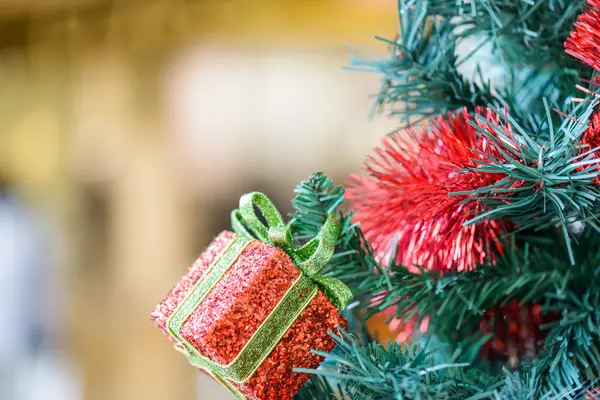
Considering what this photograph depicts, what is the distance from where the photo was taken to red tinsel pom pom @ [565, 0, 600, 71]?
25 centimetres

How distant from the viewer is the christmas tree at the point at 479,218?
25 cm

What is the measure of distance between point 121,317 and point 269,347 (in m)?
1.39

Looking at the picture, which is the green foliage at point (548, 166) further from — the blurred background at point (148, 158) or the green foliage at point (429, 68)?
the blurred background at point (148, 158)

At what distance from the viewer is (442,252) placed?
1.03 feet

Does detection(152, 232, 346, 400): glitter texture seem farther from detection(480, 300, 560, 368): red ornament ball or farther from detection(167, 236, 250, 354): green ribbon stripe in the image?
detection(480, 300, 560, 368): red ornament ball

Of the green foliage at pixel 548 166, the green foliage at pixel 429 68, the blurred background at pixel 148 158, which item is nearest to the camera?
the green foliage at pixel 548 166

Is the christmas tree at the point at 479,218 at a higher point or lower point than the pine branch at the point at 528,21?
lower

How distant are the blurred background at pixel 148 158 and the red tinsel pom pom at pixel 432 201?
1.13 metres

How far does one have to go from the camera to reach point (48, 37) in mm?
1676

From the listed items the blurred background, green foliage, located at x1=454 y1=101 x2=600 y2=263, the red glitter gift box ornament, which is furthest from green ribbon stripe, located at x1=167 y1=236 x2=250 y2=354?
the blurred background

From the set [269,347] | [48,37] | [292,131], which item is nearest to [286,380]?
[269,347]

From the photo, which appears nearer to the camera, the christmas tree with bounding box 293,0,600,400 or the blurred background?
the christmas tree with bounding box 293,0,600,400

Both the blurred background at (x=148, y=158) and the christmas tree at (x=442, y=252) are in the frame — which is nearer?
the christmas tree at (x=442, y=252)

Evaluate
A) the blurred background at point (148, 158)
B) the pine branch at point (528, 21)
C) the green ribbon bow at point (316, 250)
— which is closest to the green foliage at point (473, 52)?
the pine branch at point (528, 21)
